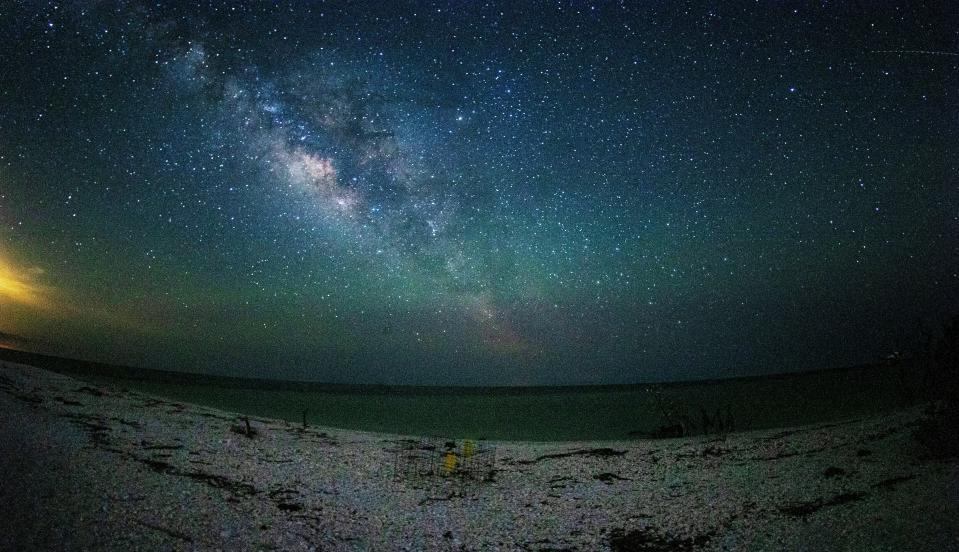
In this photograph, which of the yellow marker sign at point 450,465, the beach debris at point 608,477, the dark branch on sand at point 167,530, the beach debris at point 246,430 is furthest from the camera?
the beach debris at point 246,430

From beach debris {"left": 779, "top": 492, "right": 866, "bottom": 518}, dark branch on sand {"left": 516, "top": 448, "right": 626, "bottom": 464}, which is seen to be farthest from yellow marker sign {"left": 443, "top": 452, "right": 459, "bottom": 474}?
beach debris {"left": 779, "top": 492, "right": 866, "bottom": 518}

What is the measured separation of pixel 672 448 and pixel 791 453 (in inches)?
182

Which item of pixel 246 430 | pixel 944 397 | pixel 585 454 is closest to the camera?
pixel 944 397

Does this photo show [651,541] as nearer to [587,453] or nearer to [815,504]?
[815,504]

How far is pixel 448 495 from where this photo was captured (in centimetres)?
1184

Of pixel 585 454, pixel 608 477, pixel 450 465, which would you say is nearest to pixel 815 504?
pixel 608 477

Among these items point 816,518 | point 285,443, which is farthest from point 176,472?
point 816,518

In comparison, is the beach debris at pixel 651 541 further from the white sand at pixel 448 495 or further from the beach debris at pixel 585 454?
the beach debris at pixel 585 454

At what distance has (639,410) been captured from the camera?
1577 inches

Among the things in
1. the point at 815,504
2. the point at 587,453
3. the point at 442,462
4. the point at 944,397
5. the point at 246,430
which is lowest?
the point at 246,430

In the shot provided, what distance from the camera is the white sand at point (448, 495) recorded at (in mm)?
6785

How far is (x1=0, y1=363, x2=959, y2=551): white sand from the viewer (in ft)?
22.3

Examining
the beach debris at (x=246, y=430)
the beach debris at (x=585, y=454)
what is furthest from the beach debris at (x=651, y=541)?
the beach debris at (x=246, y=430)

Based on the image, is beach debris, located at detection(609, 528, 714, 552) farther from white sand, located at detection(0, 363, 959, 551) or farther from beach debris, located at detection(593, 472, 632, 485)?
beach debris, located at detection(593, 472, 632, 485)
